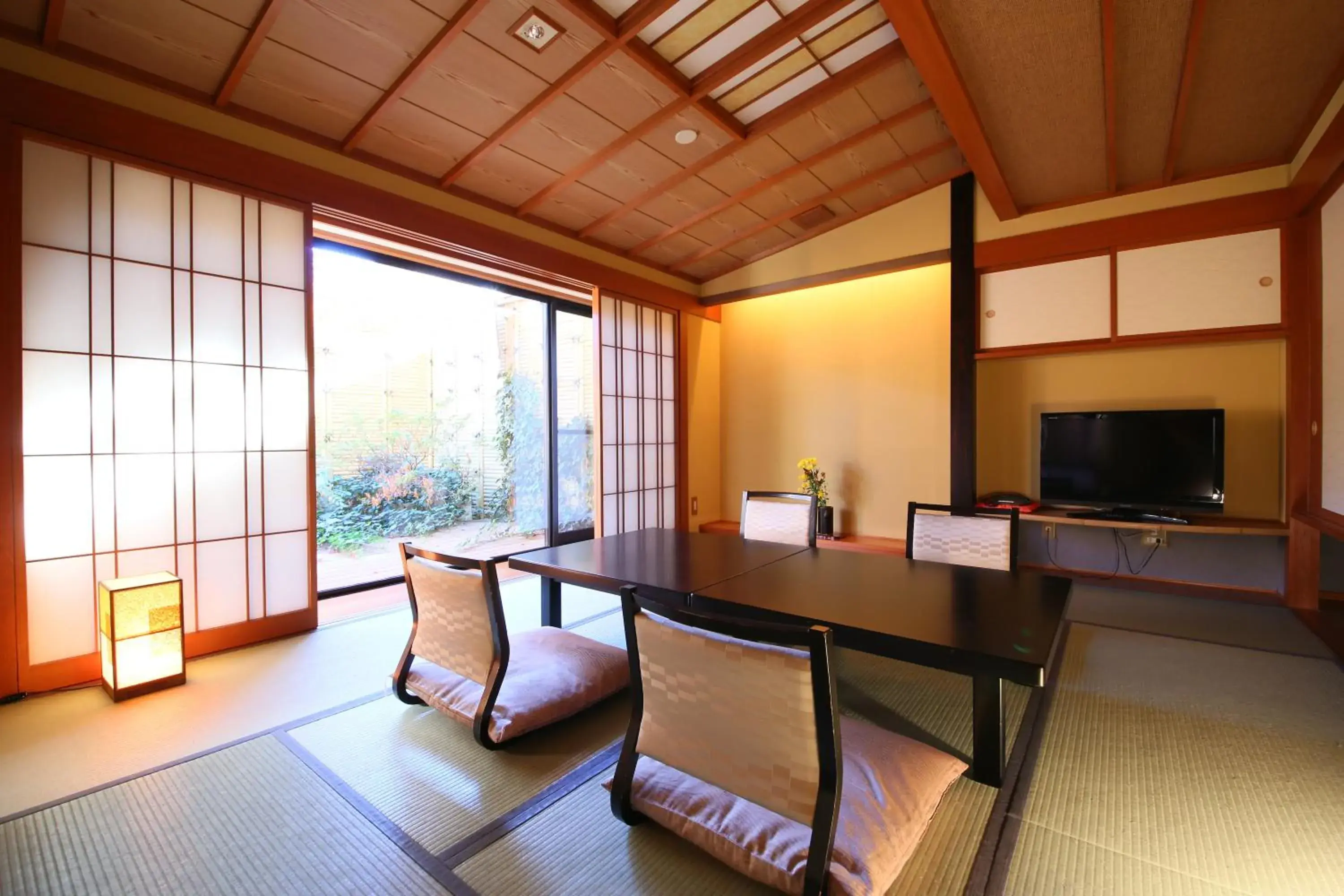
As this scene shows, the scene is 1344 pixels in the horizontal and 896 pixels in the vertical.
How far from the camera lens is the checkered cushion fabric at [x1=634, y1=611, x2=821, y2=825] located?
110 centimetres

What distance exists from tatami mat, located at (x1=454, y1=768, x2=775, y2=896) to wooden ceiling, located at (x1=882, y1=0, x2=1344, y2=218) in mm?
2803

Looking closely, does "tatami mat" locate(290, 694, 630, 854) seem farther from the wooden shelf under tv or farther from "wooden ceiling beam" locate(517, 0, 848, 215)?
the wooden shelf under tv

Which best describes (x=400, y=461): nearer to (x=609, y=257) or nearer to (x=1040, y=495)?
(x=609, y=257)

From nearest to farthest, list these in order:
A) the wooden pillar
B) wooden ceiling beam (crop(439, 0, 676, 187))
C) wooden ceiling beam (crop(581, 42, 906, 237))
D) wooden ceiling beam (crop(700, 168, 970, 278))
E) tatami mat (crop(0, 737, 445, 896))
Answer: tatami mat (crop(0, 737, 445, 896)), wooden ceiling beam (crop(439, 0, 676, 187)), wooden ceiling beam (crop(581, 42, 906, 237)), the wooden pillar, wooden ceiling beam (crop(700, 168, 970, 278))

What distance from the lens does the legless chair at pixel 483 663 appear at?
1.79 metres

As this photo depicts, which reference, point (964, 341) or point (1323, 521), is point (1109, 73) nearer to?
point (964, 341)

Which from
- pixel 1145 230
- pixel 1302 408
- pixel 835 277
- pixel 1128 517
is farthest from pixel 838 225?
pixel 1302 408

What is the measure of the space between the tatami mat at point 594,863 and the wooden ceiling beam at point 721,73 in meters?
3.11

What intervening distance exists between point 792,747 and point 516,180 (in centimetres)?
347

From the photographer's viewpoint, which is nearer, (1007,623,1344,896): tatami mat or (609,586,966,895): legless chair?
(609,586,966,895): legless chair

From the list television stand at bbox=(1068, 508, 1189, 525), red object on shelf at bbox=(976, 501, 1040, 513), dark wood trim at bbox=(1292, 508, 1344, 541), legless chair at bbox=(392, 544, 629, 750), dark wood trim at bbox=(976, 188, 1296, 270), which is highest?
dark wood trim at bbox=(976, 188, 1296, 270)

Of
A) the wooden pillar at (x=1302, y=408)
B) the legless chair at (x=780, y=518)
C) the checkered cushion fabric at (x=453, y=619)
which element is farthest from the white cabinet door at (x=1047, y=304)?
the checkered cushion fabric at (x=453, y=619)

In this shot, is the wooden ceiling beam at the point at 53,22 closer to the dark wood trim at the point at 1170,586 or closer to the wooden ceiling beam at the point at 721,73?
the wooden ceiling beam at the point at 721,73

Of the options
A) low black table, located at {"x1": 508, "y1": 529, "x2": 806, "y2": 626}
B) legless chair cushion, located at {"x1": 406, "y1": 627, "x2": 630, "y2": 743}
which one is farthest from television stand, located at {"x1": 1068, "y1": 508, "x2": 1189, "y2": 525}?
legless chair cushion, located at {"x1": 406, "y1": 627, "x2": 630, "y2": 743}
